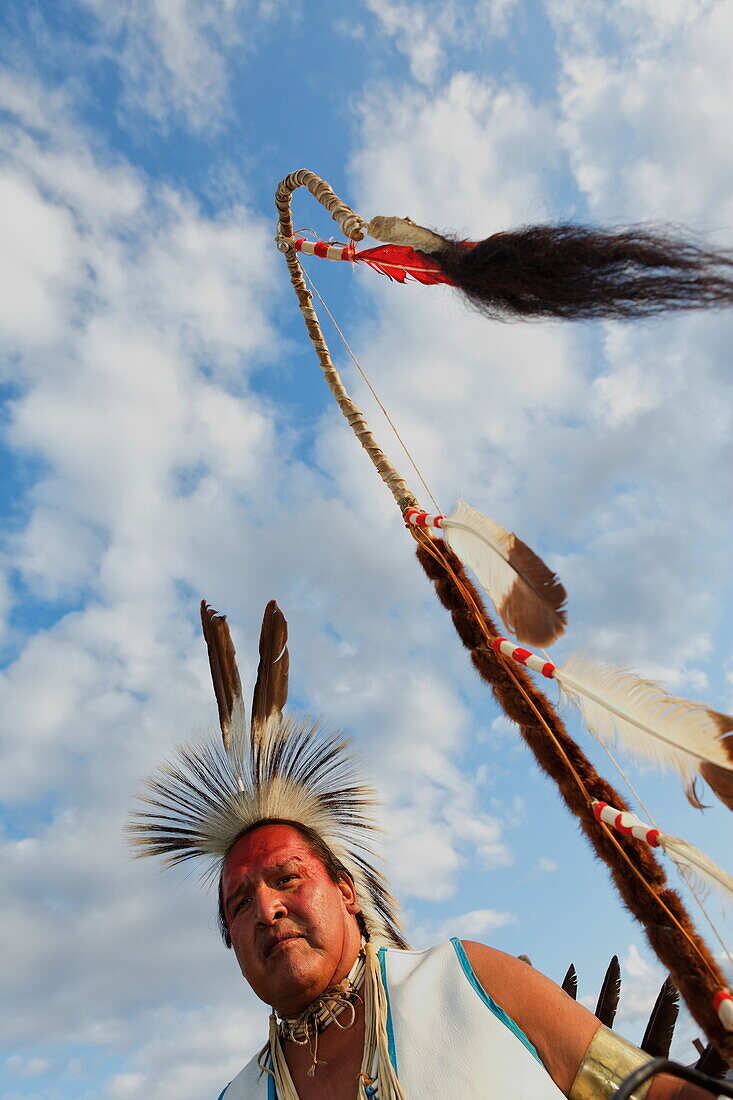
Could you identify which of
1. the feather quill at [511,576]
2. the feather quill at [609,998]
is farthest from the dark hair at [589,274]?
the feather quill at [609,998]

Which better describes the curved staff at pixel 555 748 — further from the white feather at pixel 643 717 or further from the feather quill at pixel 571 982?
the feather quill at pixel 571 982

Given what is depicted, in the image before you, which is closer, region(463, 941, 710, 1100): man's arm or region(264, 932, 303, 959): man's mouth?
region(463, 941, 710, 1100): man's arm

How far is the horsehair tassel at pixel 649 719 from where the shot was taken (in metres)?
2.25

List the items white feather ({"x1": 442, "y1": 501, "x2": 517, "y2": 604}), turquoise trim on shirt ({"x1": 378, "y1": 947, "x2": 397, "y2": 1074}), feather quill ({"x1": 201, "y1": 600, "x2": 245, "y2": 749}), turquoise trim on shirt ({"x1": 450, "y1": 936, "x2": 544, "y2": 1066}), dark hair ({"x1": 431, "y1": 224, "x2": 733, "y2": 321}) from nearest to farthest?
dark hair ({"x1": 431, "y1": 224, "x2": 733, "y2": 321})
turquoise trim on shirt ({"x1": 450, "y1": 936, "x2": 544, "y2": 1066})
turquoise trim on shirt ({"x1": 378, "y1": 947, "x2": 397, "y2": 1074})
white feather ({"x1": 442, "y1": 501, "x2": 517, "y2": 604})
feather quill ({"x1": 201, "y1": 600, "x2": 245, "y2": 749})

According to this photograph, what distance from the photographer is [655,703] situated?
7.89 ft

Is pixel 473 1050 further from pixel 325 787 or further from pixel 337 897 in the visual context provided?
pixel 325 787

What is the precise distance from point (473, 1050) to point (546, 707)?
3.36 ft

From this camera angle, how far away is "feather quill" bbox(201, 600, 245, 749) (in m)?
3.76


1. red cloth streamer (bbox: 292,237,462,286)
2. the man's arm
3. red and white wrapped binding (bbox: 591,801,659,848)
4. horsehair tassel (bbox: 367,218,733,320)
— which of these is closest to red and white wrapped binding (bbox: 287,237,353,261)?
red cloth streamer (bbox: 292,237,462,286)

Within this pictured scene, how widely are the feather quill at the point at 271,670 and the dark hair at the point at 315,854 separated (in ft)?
1.35

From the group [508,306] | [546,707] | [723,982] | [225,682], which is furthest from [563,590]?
[225,682]

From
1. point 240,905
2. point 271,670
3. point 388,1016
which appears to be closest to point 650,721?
point 388,1016

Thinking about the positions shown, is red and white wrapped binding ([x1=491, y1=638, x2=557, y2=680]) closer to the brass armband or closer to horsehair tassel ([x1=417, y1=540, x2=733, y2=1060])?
horsehair tassel ([x1=417, y1=540, x2=733, y2=1060])

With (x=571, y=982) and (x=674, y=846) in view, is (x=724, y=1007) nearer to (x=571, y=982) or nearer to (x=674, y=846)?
(x=674, y=846)
